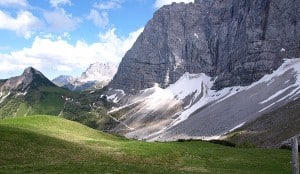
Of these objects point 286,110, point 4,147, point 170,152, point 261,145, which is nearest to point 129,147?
point 170,152

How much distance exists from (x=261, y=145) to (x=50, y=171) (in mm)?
101008

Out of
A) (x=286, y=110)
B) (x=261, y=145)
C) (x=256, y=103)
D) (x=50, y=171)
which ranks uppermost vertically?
(x=256, y=103)

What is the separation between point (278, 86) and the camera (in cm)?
19875

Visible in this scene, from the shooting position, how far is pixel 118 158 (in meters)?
51.2

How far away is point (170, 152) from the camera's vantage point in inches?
2276

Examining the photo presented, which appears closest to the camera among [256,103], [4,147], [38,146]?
[4,147]

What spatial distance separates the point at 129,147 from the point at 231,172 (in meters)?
20.6

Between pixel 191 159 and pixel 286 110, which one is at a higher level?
Result: pixel 286 110

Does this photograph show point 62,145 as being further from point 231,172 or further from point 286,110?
point 286,110

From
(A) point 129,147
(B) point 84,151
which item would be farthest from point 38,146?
(A) point 129,147

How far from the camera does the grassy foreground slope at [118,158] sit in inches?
→ 1508

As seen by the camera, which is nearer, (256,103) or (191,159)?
(191,159)

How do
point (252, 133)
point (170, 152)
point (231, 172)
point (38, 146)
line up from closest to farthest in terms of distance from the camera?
point (231, 172) < point (38, 146) < point (170, 152) < point (252, 133)

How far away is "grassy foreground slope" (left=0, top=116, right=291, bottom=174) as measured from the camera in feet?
126
